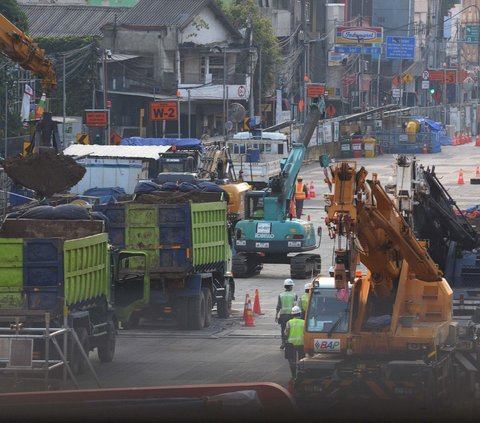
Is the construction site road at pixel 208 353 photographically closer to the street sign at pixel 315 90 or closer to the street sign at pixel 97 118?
the street sign at pixel 97 118

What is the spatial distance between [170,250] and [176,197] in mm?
1887

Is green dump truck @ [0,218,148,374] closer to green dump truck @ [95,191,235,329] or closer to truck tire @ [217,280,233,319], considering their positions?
green dump truck @ [95,191,235,329]

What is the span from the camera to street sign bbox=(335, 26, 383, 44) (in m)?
109

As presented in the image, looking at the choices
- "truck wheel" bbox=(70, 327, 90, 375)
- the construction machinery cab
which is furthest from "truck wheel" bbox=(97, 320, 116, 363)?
the construction machinery cab

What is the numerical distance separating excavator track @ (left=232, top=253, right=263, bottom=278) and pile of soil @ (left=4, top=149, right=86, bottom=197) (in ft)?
31.4

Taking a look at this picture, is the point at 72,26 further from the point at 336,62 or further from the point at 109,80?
the point at 336,62

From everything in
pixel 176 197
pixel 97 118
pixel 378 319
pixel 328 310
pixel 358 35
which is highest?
pixel 358 35

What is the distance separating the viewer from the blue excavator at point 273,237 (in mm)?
40656

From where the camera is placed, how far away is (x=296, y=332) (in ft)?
76.0

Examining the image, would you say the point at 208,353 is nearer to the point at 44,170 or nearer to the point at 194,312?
the point at 194,312

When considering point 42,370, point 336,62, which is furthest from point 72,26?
point 42,370

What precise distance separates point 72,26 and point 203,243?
204 feet

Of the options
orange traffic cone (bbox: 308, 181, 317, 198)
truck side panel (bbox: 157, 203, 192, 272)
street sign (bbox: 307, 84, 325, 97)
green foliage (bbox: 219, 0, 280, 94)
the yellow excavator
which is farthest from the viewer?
green foliage (bbox: 219, 0, 280, 94)

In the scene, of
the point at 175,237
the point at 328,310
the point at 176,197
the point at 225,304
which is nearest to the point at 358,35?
the point at 225,304
